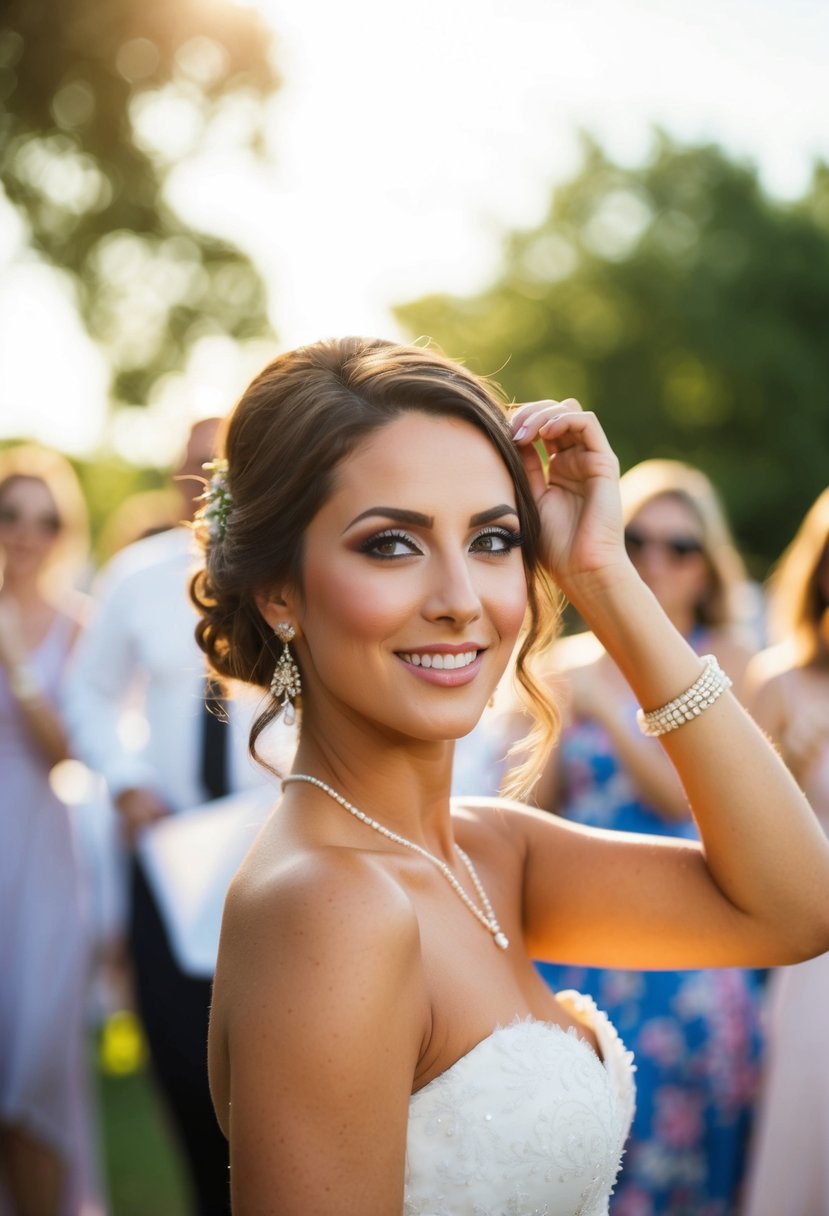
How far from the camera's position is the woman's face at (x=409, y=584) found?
217 cm

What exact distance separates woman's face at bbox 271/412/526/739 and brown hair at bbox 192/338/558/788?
41 millimetres

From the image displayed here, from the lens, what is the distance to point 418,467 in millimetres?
2211

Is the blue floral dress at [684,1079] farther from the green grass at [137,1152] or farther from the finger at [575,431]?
the finger at [575,431]

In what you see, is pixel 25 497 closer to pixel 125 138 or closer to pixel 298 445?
pixel 298 445

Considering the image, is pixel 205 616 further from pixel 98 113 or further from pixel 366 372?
pixel 98 113

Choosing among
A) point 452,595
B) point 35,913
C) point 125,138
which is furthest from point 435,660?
point 125,138

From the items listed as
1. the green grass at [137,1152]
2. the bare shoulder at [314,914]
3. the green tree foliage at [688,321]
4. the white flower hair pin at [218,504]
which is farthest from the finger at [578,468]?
the green tree foliage at [688,321]

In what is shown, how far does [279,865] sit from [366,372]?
2.88 feet

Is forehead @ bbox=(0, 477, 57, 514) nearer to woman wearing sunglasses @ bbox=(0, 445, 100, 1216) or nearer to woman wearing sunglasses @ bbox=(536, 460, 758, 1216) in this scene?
woman wearing sunglasses @ bbox=(0, 445, 100, 1216)

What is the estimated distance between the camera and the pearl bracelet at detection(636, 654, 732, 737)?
2.36 metres

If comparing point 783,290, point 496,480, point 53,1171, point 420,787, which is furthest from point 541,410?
point 783,290

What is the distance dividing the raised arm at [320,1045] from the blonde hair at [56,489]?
4.66m

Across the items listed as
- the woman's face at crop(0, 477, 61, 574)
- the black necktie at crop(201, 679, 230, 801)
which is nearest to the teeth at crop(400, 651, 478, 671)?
the black necktie at crop(201, 679, 230, 801)

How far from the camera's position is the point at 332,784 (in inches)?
90.7
